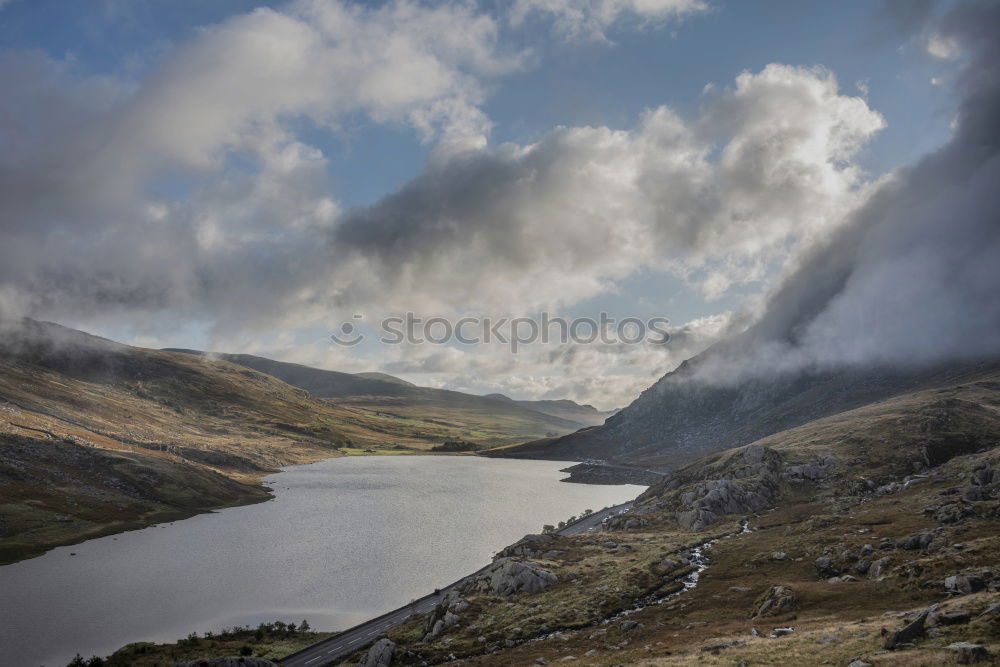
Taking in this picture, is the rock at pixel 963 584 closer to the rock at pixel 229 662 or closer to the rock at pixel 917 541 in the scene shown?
the rock at pixel 917 541

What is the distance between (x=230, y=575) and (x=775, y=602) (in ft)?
328

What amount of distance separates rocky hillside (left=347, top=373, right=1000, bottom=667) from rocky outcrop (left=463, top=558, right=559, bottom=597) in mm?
300

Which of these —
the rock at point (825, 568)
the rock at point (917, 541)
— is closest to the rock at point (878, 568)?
the rock at point (825, 568)

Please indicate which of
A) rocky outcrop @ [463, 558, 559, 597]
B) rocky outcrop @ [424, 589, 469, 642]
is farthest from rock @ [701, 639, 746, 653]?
rocky outcrop @ [463, 558, 559, 597]

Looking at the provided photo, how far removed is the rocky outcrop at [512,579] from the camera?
83.6 meters

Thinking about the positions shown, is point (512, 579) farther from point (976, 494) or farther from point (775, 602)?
point (976, 494)

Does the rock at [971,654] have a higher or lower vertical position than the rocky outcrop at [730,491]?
higher

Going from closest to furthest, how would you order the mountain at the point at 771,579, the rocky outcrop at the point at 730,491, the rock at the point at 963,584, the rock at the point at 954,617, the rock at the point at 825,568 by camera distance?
the rock at the point at 954,617 < the mountain at the point at 771,579 < the rock at the point at 963,584 < the rock at the point at 825,568 < the rocky outcrop at the point at 730,491

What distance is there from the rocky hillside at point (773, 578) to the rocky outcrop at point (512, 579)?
0.30 metres

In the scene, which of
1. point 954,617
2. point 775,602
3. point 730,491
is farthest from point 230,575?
point 730,491

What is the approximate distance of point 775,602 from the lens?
59.4 meters

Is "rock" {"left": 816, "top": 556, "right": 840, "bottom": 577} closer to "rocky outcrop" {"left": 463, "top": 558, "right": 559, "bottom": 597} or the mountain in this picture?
the mountain

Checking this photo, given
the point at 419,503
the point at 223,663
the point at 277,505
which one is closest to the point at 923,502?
the point at 223,663

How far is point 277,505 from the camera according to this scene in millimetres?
184500
